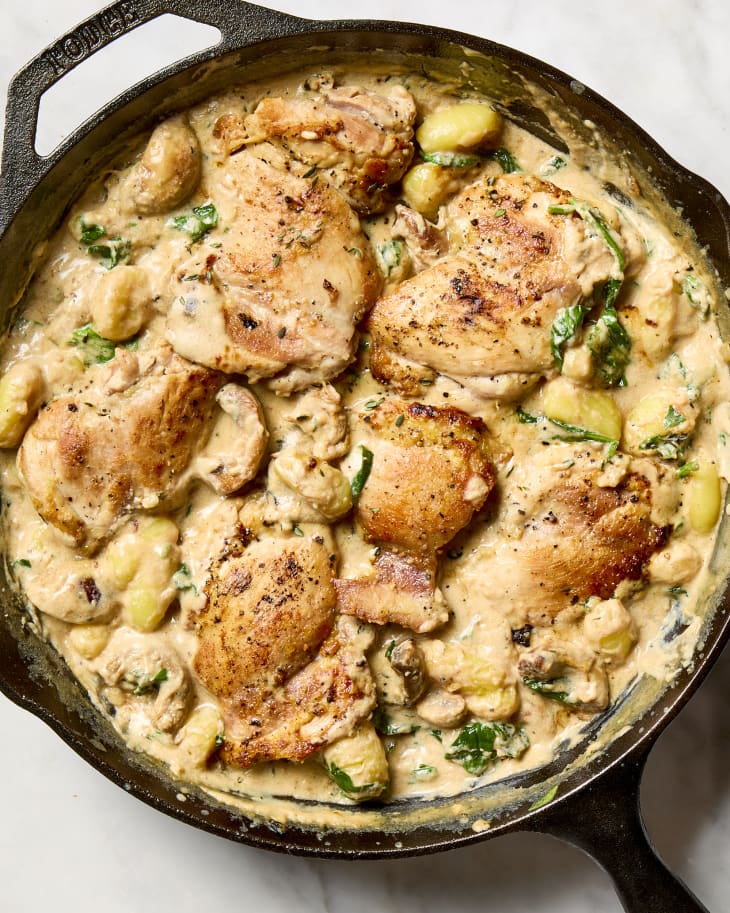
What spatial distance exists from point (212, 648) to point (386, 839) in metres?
0.79

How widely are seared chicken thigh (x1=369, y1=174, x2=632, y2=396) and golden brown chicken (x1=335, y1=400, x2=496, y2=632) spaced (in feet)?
0.51

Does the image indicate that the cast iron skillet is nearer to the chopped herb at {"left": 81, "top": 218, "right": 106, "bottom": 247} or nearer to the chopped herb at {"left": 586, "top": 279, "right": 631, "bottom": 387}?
the chopped herb at {"left": 81, "top": 218, "right": 106, "bottom": 247}

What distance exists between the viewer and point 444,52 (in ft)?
9.05

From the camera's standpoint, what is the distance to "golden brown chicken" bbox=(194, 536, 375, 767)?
2.69m

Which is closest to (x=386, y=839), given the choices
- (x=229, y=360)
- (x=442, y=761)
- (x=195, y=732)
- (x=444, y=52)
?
(x=442, y=761)

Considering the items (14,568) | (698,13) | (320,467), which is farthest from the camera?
(698,13)

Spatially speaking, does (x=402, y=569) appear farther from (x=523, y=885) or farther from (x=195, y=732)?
(x=523, y=885)

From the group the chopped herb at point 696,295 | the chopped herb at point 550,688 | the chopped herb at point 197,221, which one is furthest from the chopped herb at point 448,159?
the chopped herb at point 550,688

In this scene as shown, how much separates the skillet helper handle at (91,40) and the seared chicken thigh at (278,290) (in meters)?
0.37

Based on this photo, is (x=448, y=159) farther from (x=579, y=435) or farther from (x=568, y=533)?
(x=568, y=533)

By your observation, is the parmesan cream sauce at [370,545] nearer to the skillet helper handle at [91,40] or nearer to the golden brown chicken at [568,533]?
the golden brown chicken at [568,533]

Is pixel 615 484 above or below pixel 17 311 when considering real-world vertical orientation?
above

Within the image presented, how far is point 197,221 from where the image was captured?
2.79 meters

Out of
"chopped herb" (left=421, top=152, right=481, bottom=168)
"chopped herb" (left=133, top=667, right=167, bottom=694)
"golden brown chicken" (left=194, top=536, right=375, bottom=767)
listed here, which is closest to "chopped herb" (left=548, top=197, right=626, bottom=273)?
"chopped herb" (left=421, top=152, right=481, bottom=168)
